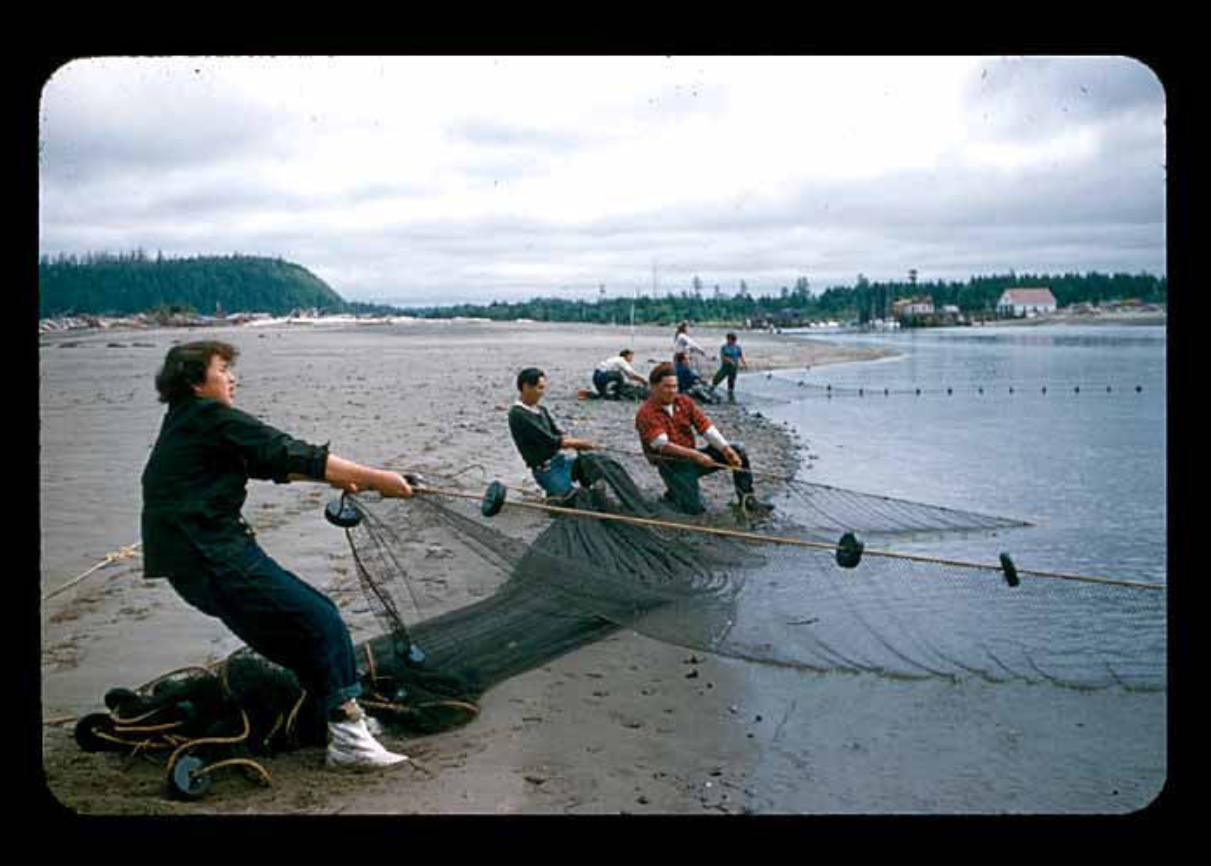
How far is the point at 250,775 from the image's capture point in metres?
3.85

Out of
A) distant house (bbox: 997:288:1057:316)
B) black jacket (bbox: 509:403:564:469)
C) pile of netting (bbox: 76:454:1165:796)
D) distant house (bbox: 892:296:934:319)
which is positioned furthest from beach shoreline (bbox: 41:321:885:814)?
distant house (bbox: 997:288:1057:316)

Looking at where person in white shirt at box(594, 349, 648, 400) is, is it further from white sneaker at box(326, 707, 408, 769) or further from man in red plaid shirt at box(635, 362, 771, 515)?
white sneaker at box(326, 707, 408, 769)

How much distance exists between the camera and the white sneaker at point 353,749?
12.9 feet

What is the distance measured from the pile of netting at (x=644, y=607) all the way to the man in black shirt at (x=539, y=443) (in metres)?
0.68

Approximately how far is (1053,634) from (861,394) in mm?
19524

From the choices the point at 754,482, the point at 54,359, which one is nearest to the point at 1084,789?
the point at 754,482

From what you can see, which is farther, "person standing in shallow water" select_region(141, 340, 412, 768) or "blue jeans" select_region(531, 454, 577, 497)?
"blue jeans" select_region(531, 454, 577, 497)

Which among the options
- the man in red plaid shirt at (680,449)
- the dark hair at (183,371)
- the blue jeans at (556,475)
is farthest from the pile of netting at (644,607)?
Result: the man in red plaid shirt at (680,449)

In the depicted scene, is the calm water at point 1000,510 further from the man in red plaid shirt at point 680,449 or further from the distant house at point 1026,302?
the distant house at point 1026,302

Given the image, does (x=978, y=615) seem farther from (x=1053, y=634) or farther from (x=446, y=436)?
(x=446, y=436)

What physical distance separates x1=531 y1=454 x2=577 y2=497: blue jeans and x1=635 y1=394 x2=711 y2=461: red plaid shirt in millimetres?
771

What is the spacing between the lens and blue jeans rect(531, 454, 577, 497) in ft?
22.5

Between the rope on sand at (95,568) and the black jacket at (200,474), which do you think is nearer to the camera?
the black jacket at (200,474)

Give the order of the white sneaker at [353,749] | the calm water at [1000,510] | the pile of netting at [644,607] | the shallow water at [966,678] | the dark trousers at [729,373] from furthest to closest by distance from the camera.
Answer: the dark trousers at [729,373], the calm water at [1000,510], the pile of netting at [644,607], the shallow water at [966,678], the white sneaker at [353,749]
